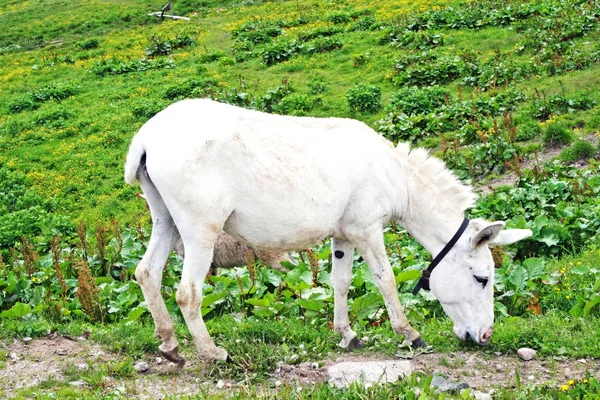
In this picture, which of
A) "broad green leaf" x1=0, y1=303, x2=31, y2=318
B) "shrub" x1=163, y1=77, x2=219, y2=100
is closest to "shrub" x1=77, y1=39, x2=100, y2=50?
"shrub" x1=163, y1=77, x2=219, y2=100

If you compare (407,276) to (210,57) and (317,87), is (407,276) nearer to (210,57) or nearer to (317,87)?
(317,87)

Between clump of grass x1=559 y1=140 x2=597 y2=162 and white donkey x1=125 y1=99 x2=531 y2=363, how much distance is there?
751 centimetres

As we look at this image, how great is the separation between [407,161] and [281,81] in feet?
52.3

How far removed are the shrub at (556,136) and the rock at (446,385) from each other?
1008 centimetres

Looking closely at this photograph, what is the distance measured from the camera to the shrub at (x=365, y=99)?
19984mm

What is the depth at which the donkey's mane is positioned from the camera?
8195mm

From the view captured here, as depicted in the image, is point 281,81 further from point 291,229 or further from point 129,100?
point 291,229

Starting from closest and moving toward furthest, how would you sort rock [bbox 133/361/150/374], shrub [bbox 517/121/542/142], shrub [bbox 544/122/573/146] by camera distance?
rock [bbox 133/361/150/374], shrub [bbox 544/122/573/146], shrub [bbox 517/121/542/142]

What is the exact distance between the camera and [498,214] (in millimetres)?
12375

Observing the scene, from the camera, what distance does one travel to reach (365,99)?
20.0 metres

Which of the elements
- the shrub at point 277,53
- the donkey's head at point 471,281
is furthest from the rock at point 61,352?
the shrub at point 277,53

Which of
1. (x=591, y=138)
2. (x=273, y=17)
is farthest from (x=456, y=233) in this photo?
(x=273, y=17)

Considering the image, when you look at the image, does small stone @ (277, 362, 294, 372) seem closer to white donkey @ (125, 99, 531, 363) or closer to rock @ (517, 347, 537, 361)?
white donkey @ (125, 99, 531, 363)

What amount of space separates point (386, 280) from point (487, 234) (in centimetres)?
115
